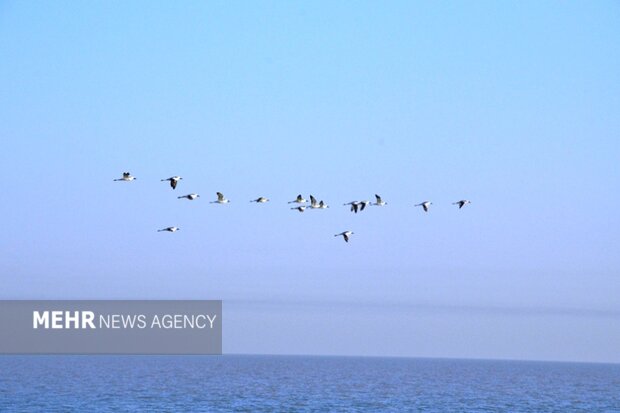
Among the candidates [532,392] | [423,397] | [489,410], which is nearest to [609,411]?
[489,410]

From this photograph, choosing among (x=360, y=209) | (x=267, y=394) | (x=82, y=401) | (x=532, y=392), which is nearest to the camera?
(x=360, y=209)

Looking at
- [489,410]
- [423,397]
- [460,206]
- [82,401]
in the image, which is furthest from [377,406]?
[460,206]

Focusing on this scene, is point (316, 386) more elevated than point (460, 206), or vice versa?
point (460, 206)

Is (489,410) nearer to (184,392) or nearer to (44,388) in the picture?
(184,392)

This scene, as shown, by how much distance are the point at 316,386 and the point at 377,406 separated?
169ft

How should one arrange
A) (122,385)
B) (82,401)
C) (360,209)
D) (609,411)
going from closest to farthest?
(360,209)
(82,401)
(609,411)
(122,385)

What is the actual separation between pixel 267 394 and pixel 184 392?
10.8 metres

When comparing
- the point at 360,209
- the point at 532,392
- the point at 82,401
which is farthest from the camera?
the point at 532,392

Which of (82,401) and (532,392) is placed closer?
(82,401)

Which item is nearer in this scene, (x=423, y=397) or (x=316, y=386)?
(x=423, y=397)

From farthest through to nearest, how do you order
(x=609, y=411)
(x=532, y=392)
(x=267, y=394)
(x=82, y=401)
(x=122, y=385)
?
(x=532, y=392)
(x=122, y=385)
(x=267, y=394)
(x=609, y=411)
(x=82, y=401)

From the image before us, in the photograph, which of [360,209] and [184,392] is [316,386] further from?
[360,209]

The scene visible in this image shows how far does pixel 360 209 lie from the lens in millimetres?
72438

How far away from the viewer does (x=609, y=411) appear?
410 feet
